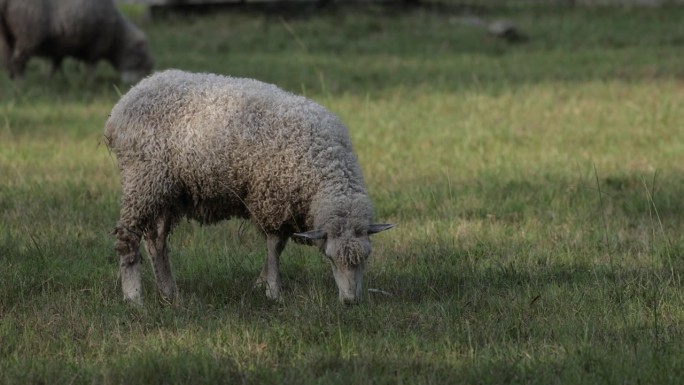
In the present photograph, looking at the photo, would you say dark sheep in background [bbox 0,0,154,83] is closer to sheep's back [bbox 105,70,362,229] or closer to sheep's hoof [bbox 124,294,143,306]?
sheep's back [bbox 105,70,362,229]

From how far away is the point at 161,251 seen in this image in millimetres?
6203

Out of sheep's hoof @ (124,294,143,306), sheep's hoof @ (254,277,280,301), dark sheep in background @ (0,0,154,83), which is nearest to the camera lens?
sheep's hoof @ (124,294,143,306)

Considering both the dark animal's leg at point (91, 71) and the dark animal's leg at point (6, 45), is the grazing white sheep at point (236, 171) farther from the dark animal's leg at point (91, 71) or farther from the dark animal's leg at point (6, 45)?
the dark animal's leg at point (91, 71)

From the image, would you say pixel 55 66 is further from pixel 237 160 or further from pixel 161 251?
pixel 237 160

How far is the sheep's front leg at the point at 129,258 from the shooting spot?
6.09 metres

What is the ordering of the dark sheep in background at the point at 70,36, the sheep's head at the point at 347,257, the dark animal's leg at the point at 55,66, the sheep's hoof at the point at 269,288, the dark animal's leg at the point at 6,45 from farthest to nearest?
the dark animal's leg at the point at 55,66 < the dark animal's leg at the point at 6,45 < the dark sheep in background at the point at 70,36 < the sheep's hoof at the point at 269,288 < the sheep's head at the point at 347,257

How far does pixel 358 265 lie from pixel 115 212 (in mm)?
2743

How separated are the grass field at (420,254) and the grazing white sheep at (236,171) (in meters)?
0.27

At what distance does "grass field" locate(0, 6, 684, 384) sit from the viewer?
192 inches

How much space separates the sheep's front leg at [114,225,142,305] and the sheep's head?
0.89 meters

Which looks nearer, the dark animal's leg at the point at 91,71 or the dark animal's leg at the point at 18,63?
the dark animal's leg at the point at 18,63

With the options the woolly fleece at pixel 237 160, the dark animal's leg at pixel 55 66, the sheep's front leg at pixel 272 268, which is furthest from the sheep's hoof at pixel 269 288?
the dark animal's leg at pixel 55 66

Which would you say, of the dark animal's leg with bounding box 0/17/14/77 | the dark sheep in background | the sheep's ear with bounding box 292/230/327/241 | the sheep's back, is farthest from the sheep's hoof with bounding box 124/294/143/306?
the dark animal's leg with bounding box 0/17/14/77

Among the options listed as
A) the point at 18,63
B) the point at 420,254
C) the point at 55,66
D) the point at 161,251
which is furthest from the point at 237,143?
the point at 55,66
